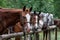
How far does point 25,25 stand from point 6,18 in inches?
20.5

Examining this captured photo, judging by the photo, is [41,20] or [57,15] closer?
[41,20]

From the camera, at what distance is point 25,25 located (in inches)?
268

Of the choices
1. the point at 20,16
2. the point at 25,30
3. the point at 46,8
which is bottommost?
the point at 46,8

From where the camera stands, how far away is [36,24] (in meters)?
8.45

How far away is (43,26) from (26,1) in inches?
423

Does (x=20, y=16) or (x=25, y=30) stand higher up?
(x=20, y=16)

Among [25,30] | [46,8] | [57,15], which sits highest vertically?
[25,30]

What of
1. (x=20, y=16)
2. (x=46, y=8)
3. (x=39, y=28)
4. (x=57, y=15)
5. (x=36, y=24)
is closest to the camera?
(x=20, y=16)

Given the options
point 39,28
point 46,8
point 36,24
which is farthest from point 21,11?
point 46,8

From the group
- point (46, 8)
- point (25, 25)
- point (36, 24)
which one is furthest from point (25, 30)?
point (46, 8)

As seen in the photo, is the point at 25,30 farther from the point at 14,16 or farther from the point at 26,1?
the point at 26,1

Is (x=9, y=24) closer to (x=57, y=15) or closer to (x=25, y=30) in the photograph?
(x=25, y=30)

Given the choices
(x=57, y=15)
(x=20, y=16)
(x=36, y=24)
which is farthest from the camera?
(x=57, y=15)

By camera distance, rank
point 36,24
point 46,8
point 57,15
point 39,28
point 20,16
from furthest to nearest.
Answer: point 57,15 < point 46,8 < point 39,28 < point 36,24 < point 20,16
